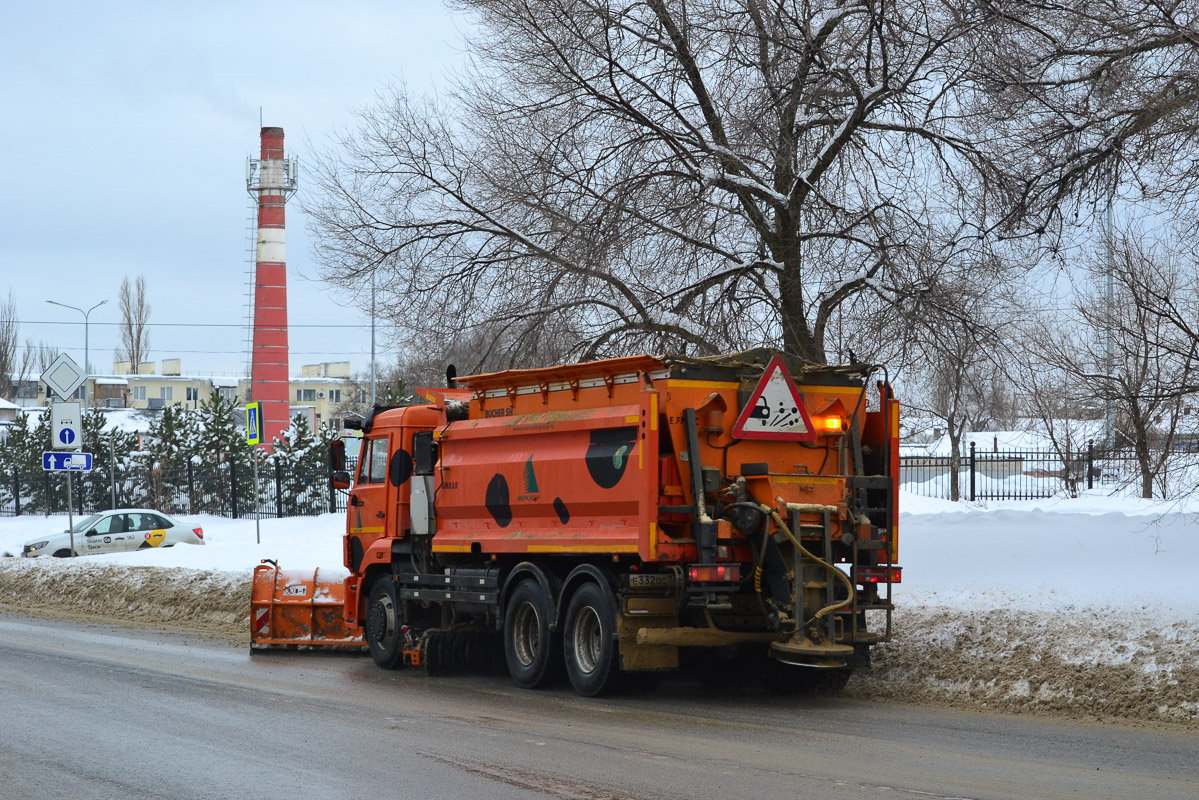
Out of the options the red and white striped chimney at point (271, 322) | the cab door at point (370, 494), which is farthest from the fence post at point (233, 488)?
the cab door at point (370, 494)

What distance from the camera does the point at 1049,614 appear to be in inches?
471

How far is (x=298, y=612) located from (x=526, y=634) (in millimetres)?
4502

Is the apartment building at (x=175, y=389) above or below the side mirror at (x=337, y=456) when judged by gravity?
above

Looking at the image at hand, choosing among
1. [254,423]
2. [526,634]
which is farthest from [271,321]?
[526,634]

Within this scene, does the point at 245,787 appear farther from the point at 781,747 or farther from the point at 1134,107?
the point at 1134,107

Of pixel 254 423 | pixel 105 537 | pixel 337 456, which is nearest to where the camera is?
pixel 337 456

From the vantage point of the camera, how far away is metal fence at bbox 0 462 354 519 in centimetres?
3759

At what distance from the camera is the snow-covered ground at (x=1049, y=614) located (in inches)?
408

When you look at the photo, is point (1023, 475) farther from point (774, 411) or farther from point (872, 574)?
point (774, 411)

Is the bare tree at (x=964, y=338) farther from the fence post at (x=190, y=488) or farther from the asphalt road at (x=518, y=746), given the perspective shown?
the fence post at (x=190, y=488)

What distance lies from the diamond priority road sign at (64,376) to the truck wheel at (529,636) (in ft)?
55.2

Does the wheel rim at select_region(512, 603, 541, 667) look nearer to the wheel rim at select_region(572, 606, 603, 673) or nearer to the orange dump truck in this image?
the orange dump truck

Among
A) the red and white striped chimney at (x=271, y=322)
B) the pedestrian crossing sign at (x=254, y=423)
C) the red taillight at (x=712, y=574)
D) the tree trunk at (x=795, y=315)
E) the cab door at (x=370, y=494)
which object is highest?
the red and white striped chimney at (x=271, y=322)

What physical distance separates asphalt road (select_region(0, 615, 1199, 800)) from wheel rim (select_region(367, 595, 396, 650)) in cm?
178
